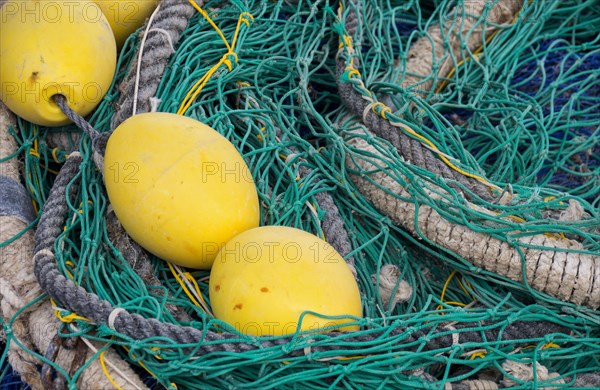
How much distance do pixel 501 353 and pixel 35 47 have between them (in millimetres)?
1261

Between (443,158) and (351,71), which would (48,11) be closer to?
(351,71)

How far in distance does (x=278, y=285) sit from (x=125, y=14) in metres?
1.04

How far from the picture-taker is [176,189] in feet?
5.30

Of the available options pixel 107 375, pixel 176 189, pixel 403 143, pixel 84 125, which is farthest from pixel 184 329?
pixel 403 143

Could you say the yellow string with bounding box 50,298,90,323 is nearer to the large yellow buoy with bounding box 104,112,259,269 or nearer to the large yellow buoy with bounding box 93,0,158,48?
the large yellow buoy with bounding box 104,112,259,269

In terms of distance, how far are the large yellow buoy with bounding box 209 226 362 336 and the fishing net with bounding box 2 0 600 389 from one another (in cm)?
4

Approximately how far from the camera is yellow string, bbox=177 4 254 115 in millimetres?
1952

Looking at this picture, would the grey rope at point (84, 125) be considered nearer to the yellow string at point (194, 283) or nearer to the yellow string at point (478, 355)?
the yellow string at point (194, 283)

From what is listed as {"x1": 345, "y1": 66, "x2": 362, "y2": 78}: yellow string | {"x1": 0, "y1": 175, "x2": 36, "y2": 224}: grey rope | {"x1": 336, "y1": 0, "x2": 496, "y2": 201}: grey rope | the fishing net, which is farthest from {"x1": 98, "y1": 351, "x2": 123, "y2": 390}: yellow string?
{"x1": 345, "y1": 66, "x2": 362, "y2": 78}: yellow string

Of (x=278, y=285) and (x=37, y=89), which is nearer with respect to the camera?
(x=278, y=285)

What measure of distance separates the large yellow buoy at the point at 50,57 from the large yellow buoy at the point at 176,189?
0.27m

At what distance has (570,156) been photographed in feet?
7.22

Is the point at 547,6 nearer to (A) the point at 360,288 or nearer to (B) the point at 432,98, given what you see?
(B) the point at 432,98

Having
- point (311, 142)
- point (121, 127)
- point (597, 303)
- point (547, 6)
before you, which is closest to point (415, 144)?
point (311, 142)
